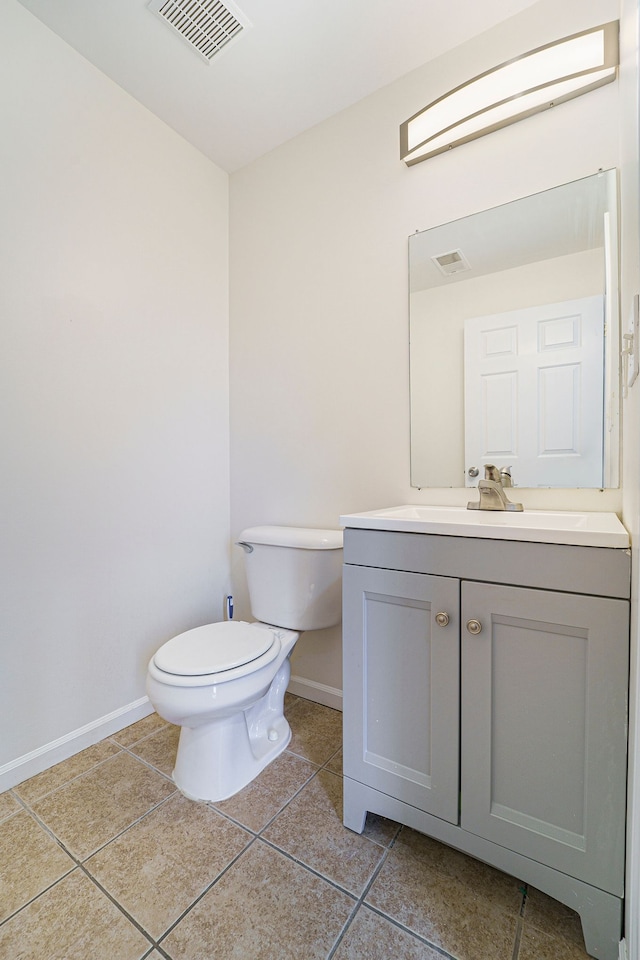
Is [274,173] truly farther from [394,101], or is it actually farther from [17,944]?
[17,944]

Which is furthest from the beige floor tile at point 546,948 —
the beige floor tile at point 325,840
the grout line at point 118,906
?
the grout line at point 118,906

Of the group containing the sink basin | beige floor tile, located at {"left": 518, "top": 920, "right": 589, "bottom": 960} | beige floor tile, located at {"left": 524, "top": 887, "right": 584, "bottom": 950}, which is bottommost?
beige floor tile, located at {"left": 524, "top": 887, "right": 584, "bottom": 950}

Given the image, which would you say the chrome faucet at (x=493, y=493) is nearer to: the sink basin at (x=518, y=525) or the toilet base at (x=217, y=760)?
the sink basin at (x=518, y=525)

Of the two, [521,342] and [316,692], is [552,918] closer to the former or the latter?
[316,692]

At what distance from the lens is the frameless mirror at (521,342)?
118cm

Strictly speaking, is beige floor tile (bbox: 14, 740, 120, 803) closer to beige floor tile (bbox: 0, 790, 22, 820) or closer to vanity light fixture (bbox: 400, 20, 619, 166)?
beige floor tile (bbox: 0, 790, 22, 820)

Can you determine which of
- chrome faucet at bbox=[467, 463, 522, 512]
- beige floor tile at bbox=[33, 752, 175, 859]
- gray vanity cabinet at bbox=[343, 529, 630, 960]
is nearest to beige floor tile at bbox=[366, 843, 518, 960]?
gray vanity cabinet at bbox=[343, 529, 630, 960]

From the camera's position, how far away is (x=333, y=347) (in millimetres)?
1711

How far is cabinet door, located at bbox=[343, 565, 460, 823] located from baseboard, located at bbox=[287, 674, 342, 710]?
619 millimetres

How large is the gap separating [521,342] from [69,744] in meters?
2.02

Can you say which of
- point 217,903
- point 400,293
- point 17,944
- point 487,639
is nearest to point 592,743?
point 487,639

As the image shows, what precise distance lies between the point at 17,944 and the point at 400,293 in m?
2.01

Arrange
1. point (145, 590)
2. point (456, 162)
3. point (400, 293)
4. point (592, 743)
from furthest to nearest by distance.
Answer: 1. point (145, 590)
2. point (400, 293)
3. point (456, 162)
4. point (592, 743)

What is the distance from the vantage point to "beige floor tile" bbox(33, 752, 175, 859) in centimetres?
113
